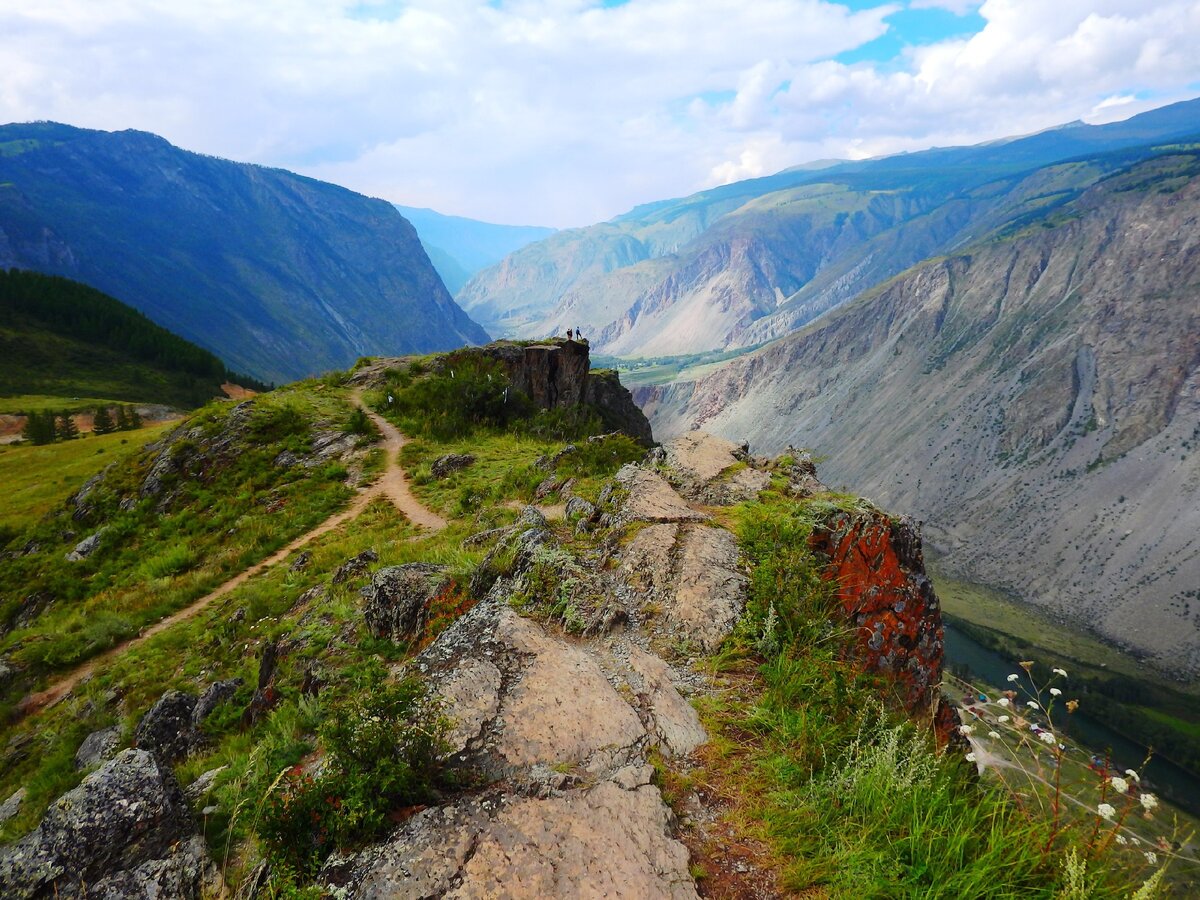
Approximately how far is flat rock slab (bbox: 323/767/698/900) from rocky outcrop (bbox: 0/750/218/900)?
1.68m

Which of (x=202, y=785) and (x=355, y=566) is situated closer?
(x=202, y=785)

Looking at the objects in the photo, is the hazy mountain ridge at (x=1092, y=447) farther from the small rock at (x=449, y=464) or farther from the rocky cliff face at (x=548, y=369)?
the small rock at (x=449, y=464)

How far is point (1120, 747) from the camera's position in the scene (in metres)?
86.8

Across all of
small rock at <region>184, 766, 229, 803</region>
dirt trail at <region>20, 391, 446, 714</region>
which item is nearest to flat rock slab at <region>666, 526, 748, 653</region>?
small rock at <region>184, 766, 229, 803</region>

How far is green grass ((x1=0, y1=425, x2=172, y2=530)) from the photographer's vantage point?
25.8m

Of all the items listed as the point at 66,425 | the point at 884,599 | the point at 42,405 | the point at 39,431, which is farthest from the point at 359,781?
the point at 42,405

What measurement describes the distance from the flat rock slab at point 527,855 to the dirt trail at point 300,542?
11872 millimetres

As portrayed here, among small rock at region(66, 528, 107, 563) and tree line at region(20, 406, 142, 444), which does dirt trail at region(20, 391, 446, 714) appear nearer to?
small rock at region(66, 528, 107, 563)

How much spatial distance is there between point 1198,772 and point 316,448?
126m

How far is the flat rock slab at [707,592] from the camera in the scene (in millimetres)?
6849

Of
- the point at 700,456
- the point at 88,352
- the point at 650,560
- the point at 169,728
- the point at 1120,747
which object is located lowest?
the point at 1120,747

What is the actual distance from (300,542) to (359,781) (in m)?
14.0

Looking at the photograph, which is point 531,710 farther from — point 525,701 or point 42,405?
point 42,405

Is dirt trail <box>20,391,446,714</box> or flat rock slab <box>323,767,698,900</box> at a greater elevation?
flat rock slab <box>323,767,698,900</box>
